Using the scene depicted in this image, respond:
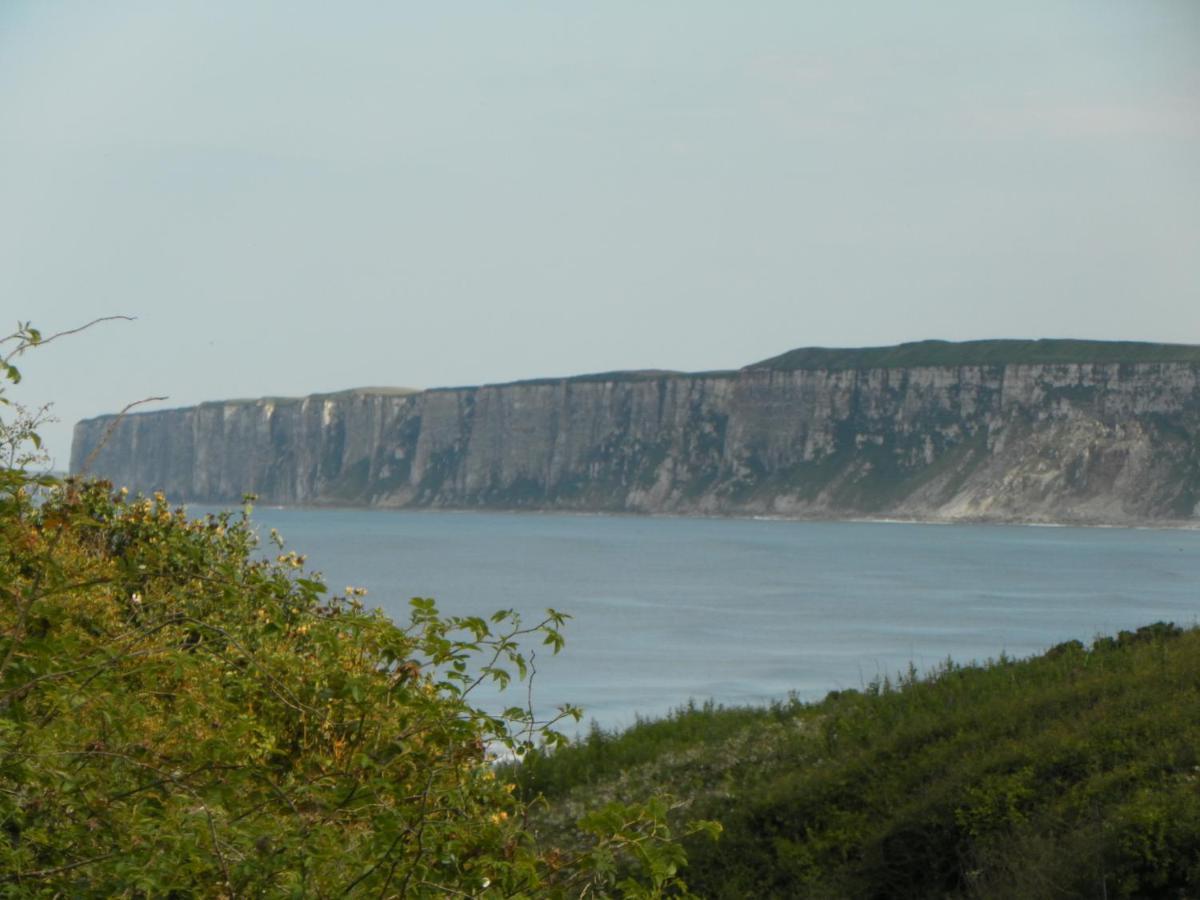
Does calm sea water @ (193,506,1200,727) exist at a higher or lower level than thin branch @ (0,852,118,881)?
lower

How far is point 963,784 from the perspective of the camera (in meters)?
14.5

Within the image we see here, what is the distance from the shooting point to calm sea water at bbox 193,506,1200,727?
5141 centimetres

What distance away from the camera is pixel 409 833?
5.42m

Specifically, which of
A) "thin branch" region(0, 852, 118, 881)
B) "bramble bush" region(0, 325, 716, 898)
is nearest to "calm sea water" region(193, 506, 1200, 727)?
"bramble bush" region(0, 325, 716, 898)

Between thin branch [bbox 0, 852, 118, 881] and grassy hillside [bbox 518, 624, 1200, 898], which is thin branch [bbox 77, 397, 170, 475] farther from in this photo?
grassy hillside [bbox 518, 624, 1200, 898]

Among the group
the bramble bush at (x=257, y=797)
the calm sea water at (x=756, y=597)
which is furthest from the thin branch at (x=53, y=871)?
the calm sea water at (x=756, y=597)

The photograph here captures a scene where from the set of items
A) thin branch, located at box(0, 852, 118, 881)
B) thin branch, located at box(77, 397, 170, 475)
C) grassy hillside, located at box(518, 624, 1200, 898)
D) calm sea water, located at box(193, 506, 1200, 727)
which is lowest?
calm sea water, located at box(193, 506, 1200, 727)

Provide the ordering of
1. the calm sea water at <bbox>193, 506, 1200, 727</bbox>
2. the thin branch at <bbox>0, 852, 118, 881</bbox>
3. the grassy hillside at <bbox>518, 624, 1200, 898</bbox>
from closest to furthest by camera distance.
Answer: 1. the thin branch at <bbox>0, 852, 118, 881</bbox>
2. the grassy hillside at <bbox>518, 624, 1200, 898</bbox>
3. the calm sea water at <bbox>193, 506, 1200, 727</bbox>

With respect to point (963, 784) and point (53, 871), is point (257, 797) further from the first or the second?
point (963, 784)

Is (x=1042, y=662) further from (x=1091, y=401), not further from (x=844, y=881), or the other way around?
(x=1091, y=401)

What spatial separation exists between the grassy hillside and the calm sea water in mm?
6677

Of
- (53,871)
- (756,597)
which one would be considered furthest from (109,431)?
(756,597)

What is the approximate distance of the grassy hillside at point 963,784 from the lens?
39.3 ft

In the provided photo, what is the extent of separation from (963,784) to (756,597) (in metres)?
76.6
